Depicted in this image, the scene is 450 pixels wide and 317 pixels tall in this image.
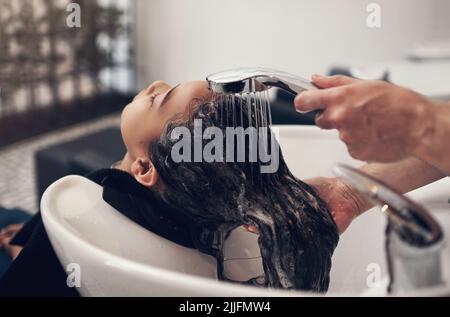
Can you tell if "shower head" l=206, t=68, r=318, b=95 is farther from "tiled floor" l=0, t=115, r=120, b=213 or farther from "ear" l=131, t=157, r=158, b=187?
"tiled floor" l=0, t=115, r=120, b=213

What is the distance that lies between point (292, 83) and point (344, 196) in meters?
0.15

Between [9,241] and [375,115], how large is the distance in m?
0.50

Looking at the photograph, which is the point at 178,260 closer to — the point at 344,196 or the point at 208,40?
the point at 344,196

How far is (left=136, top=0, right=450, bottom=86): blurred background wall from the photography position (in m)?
0.82

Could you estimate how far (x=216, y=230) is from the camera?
22.2 inches

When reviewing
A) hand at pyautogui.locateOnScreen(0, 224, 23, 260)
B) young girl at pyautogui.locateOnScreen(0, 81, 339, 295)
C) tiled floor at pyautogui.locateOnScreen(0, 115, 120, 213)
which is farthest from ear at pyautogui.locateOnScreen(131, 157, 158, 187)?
tiled floor at pyautogui.locateOnScreen(0, 115, 120, 213)

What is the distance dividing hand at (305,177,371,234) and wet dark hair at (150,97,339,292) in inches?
0.7

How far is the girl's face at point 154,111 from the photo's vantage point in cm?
52

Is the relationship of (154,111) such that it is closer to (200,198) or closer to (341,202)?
(200,198)

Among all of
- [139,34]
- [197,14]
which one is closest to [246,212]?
[197,14]

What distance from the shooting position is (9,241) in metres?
0.69

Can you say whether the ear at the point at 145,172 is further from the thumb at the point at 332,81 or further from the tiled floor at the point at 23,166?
the tiled floor at the point at 23,166

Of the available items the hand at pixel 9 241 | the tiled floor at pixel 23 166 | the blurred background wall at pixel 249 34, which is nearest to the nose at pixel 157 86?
the blurred background wall at pixel 249 34
